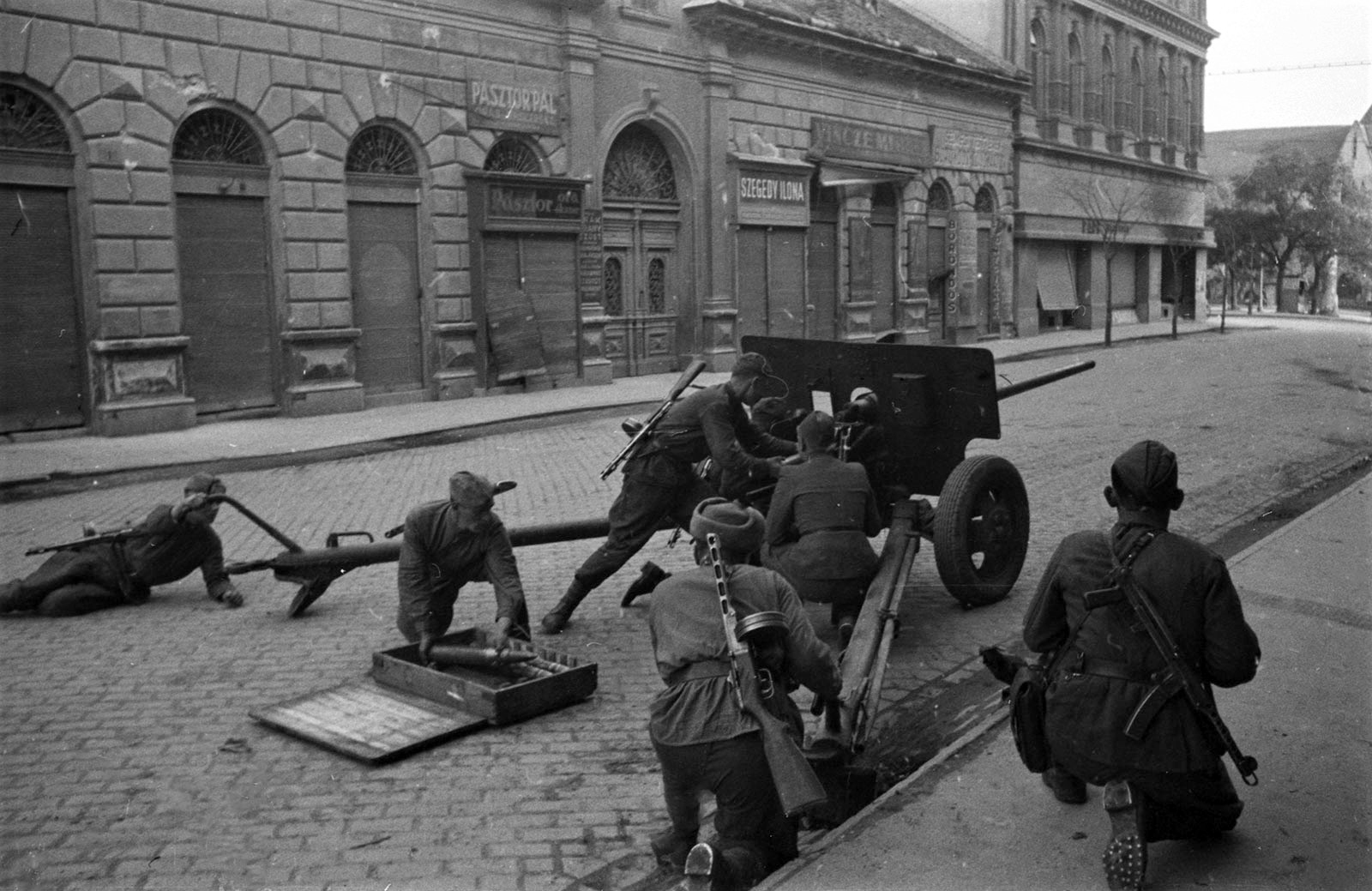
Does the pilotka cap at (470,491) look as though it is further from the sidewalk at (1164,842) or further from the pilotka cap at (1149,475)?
the pilotka cap at (1149,475)

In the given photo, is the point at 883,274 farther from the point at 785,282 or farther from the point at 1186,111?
the point at 1186,111

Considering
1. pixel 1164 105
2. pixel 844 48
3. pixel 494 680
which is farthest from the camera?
pixel 1164 105

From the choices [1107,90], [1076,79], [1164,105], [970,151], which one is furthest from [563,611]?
[1164,105]

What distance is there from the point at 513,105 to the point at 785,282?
26.3ft

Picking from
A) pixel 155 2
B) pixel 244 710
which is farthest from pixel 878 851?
pixel 155 2

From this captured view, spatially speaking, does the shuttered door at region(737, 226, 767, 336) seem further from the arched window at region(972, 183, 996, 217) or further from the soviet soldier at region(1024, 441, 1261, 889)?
the soviet soldier at region(1024, 441, 1261, 889)

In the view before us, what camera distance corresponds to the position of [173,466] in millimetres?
13336

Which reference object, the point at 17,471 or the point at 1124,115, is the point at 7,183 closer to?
the point at 17,471

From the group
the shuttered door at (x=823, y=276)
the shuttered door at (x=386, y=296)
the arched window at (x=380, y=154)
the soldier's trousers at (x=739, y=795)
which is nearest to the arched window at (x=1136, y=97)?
the shuttered door at (x=823, y=276)

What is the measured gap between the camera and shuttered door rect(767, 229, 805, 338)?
82.2 feet

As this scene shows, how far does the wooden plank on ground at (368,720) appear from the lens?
213 inches

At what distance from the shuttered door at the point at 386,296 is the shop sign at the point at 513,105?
1878mm

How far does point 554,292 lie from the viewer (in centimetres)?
2031

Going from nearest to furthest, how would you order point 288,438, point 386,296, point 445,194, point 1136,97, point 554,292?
1. point 288,438
2. point 386,296
3. point 445,194
4. point 554,292
5. point 1136,97
